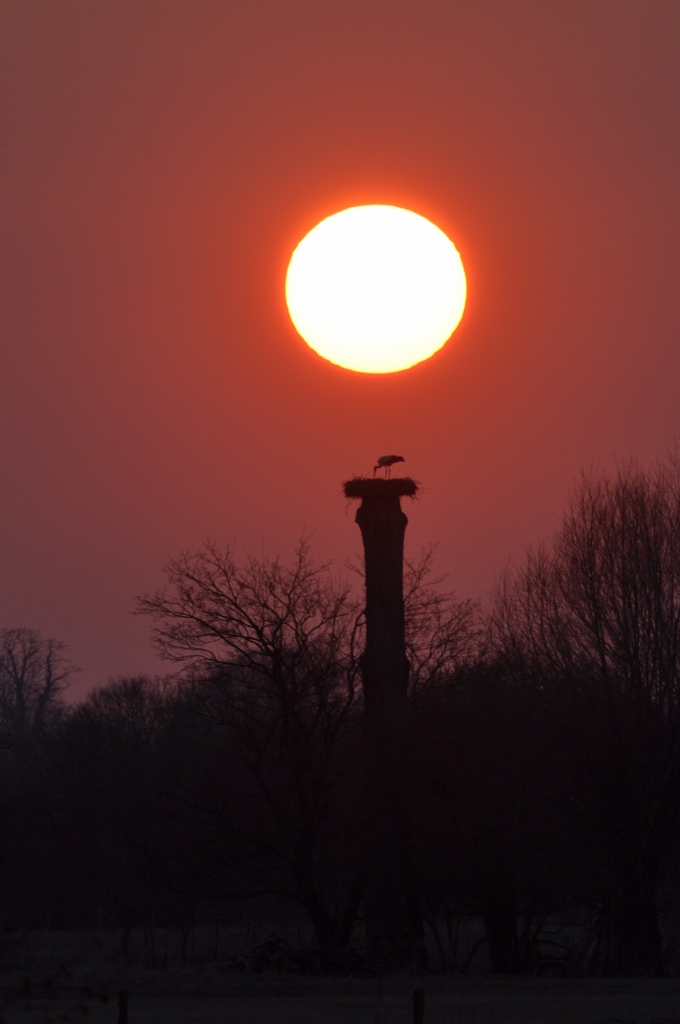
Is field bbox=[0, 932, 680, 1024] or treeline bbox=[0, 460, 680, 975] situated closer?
field bbox=[0, 932, 680, 1024]

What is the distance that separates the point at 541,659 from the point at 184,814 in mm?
8533

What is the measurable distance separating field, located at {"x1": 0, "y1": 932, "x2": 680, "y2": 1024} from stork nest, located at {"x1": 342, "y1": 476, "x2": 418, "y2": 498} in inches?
408

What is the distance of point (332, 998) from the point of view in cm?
1973

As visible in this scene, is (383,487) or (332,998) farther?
(383,487)

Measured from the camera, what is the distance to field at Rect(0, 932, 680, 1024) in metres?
16.0

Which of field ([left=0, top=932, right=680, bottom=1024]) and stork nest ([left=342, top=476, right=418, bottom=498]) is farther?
stork nest ([left=342, top=476, right=418, bottom=498])

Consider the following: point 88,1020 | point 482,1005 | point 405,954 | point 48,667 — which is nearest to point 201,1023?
point 88,1020

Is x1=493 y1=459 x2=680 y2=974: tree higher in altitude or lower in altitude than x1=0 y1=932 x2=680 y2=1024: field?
higher

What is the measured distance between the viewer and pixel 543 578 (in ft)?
93.6

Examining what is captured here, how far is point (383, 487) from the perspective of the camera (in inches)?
1105

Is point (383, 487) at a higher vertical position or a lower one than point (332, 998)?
higher

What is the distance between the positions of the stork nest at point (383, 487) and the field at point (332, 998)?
10.4 meters

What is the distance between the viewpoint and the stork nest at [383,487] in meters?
28.1

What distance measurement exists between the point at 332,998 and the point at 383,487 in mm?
11822
